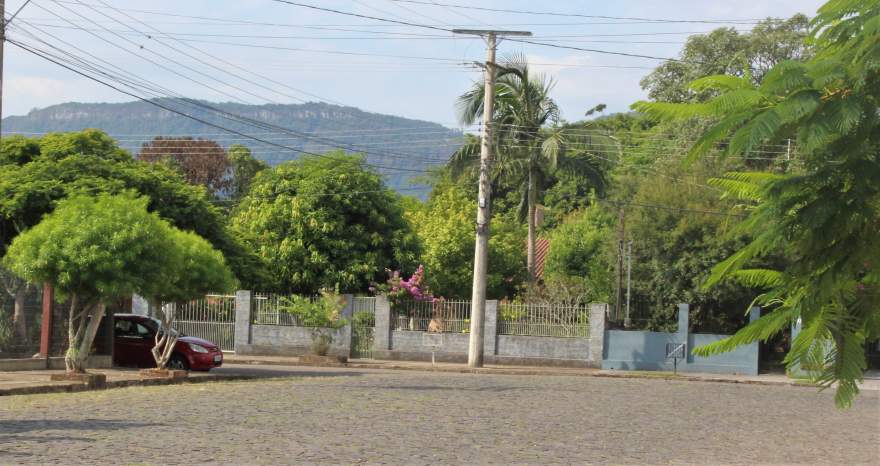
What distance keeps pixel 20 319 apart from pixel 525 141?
19736 millimetres

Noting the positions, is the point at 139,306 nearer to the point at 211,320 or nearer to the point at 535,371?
the point at 211,320

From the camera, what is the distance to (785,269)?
165 inches

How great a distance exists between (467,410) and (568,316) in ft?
61.5

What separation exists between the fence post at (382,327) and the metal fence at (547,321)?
14.0ft

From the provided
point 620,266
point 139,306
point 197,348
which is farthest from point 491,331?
point 139,306

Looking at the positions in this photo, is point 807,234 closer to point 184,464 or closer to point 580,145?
point 184,464

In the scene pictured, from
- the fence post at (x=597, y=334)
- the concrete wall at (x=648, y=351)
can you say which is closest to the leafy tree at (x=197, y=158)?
the fence post at (x=597, y=334)

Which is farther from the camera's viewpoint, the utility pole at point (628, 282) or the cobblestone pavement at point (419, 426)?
the utility pole at point (628, 282)

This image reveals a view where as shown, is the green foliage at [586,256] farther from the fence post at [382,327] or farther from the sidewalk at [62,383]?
the sidewalk at [62,383]

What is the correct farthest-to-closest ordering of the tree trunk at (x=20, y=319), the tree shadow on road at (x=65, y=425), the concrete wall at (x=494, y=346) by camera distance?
1. the concrete wall at (x=494, y=346)
2. the tree trunk at (x=20, y=319)
3. the tree shadow on road at (x=65, y=425)

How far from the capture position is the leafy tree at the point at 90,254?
22.0 m

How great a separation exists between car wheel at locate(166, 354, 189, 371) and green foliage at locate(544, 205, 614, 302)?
19.2 meters

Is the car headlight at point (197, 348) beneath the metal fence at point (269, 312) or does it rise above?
beneath

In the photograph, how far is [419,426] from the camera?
16.1m
